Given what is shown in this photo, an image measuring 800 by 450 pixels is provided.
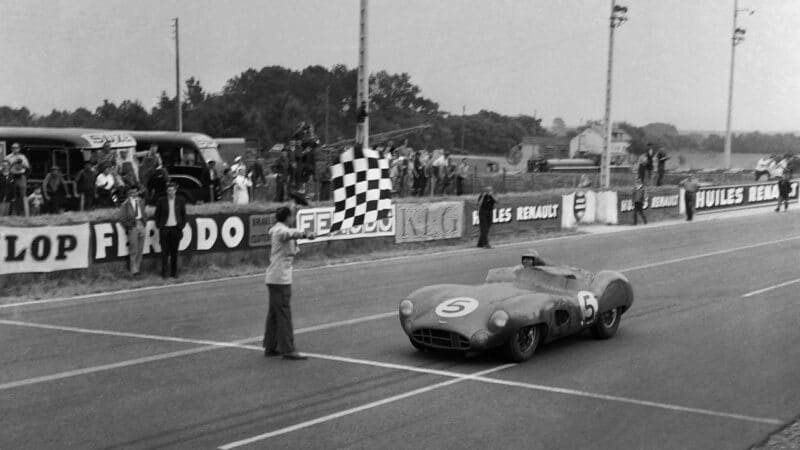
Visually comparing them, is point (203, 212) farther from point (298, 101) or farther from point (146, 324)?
point (298, 101)

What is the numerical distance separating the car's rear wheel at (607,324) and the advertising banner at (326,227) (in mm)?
8768

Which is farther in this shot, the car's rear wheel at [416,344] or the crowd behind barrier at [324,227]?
the crowd behind barrier at [324,227]

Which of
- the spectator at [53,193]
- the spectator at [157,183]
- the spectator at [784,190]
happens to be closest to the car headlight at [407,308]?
the spectator at [157,183]

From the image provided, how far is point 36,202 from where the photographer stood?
751 inches

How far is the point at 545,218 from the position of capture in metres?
27.8

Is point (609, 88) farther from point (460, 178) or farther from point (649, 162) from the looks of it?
point (460, 178)

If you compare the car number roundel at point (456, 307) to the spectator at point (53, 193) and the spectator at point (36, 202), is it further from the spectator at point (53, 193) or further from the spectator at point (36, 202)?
the spectator at point (53, 193)

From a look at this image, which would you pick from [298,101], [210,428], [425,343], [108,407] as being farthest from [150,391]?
[298,101]

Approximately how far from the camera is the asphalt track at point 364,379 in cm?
661

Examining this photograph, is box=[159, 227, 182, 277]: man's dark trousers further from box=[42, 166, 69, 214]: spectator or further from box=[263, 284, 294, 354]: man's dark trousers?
box=[263, 284, 294, 354]: man's dark trousers

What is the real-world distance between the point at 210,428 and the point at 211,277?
975 cm

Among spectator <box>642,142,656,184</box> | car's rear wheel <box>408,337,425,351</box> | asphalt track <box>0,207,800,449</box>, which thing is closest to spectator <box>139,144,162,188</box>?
asphalt track <box>0,207,800,449</box>

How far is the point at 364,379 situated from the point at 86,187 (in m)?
13.4

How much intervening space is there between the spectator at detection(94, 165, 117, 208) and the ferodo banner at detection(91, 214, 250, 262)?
3.50m
